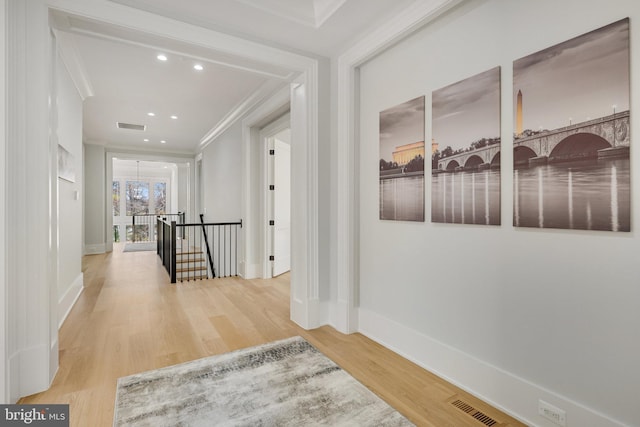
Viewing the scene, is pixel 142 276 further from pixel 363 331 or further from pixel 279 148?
pixel 363 331

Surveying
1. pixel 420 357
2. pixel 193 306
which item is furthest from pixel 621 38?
pixel 193 306

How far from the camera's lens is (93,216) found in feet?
24.1

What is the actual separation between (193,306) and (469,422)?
2.94 meters

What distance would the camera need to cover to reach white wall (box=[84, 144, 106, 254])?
7.31 meters

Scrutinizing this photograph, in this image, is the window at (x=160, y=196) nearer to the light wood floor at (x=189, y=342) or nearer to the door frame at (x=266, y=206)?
the light wood floor at (x=189, y=342)

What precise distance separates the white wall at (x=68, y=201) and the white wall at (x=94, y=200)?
3735 millimetres

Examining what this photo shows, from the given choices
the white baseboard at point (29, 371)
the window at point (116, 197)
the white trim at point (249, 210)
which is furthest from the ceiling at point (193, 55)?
the window at point (116, 197)

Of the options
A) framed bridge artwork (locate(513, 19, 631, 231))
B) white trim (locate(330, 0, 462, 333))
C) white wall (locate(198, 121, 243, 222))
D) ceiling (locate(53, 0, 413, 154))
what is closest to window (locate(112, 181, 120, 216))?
white wall (locate(198, 121, 243, 222))

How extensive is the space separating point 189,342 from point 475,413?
2.16m

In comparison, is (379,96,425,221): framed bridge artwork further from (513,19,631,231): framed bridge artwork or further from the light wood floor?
the light wood floor

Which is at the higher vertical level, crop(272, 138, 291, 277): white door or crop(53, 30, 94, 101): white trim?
crop(53, 30, 94, 101): white trim

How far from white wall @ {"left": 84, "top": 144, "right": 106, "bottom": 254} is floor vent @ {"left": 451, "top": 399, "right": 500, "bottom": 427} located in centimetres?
828

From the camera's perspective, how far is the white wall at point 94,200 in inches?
288

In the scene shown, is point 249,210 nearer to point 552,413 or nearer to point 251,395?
point 251,395
